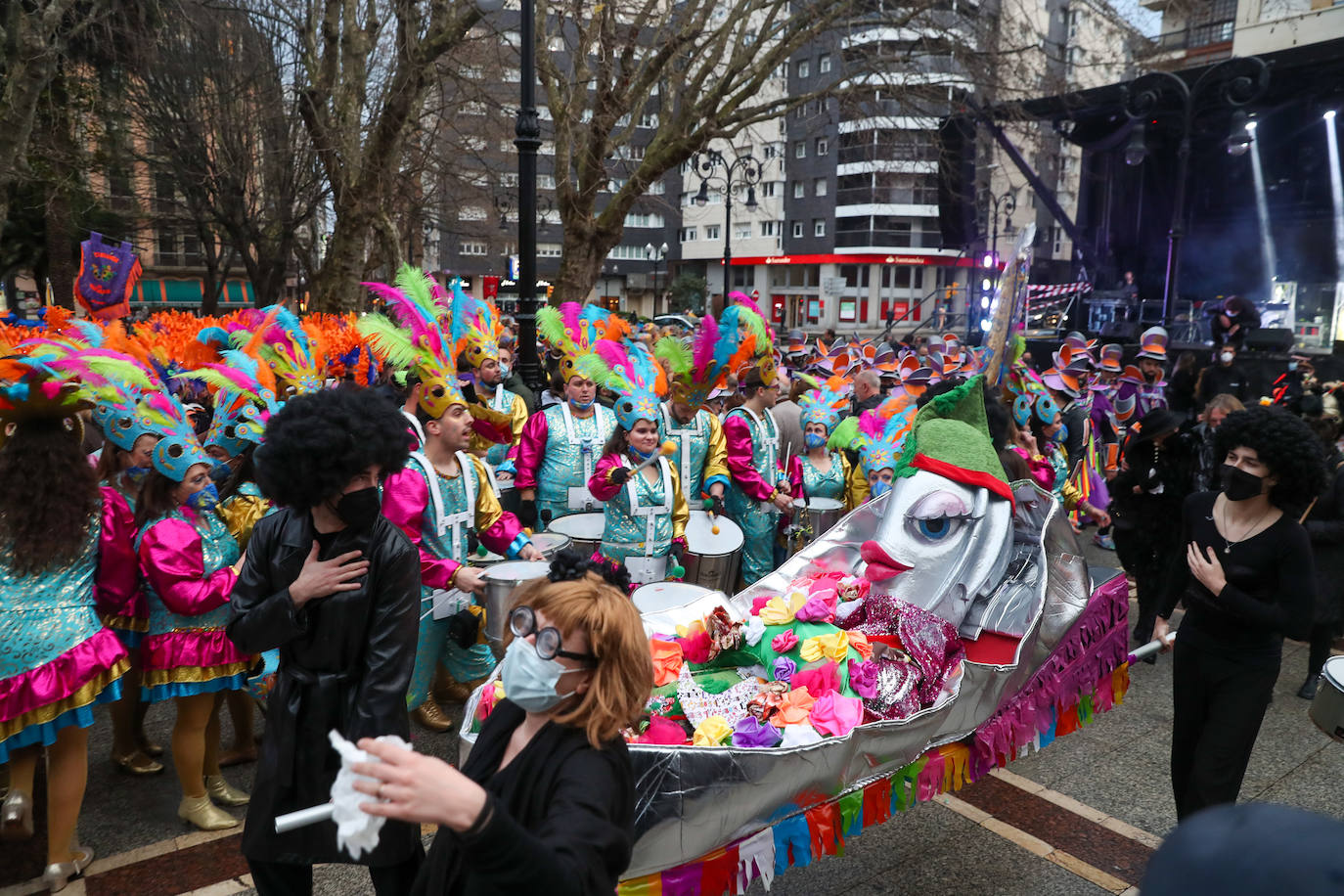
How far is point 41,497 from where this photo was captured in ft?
10.8

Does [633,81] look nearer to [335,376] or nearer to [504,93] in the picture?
[335,376]

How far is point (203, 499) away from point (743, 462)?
12.2 feet

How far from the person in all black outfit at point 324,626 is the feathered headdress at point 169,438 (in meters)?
1.32

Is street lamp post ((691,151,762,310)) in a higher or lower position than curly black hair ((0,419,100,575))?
higher

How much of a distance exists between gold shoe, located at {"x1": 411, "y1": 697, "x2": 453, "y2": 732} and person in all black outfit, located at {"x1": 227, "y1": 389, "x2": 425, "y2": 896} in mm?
2356

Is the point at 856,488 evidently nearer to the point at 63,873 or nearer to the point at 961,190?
the point at 63,873

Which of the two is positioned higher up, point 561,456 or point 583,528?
point 561,456

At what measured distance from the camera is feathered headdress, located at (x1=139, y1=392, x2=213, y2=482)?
3684 millimetres

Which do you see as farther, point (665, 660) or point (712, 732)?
point (665, 660)

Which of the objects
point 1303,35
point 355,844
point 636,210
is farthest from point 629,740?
point 636,210

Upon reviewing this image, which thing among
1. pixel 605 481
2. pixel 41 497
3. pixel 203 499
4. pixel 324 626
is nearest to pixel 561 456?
pixel 605 481

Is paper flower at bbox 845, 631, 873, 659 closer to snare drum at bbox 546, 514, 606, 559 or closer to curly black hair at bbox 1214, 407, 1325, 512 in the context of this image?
curly black hair at bbox 1214, 407, 1325, 512

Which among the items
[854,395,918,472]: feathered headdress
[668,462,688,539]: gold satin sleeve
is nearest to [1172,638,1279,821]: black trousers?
[668,462,688,539]: gold satin sleeve

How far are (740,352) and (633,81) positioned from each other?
877cm
